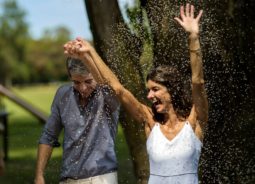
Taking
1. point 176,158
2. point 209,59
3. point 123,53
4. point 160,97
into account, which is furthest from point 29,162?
point 176,158

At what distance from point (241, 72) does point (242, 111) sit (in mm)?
412

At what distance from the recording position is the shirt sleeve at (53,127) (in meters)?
4.63

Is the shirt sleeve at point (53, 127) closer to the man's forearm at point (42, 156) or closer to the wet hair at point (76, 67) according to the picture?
the man's forearm at point (42, 156)

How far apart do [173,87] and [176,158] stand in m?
0.48

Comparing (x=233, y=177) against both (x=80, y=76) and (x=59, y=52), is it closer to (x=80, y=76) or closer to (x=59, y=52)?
(x=80, y=76)

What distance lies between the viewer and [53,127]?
4676mm

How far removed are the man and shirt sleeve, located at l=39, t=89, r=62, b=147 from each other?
0.24 feet

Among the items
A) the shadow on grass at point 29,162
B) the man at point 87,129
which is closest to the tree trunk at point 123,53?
the shadow on grass at point 29,162

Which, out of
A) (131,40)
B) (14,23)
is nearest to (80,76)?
(131,40)

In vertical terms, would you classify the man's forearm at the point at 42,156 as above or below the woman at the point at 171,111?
below

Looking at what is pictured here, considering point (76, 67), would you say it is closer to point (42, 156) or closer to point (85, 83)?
point (85, 83)

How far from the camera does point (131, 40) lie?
21.0 ft

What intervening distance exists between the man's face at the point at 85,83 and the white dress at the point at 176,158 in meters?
0.70

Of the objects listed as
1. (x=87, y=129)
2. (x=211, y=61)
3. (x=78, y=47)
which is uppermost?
(x=78, y=47)
